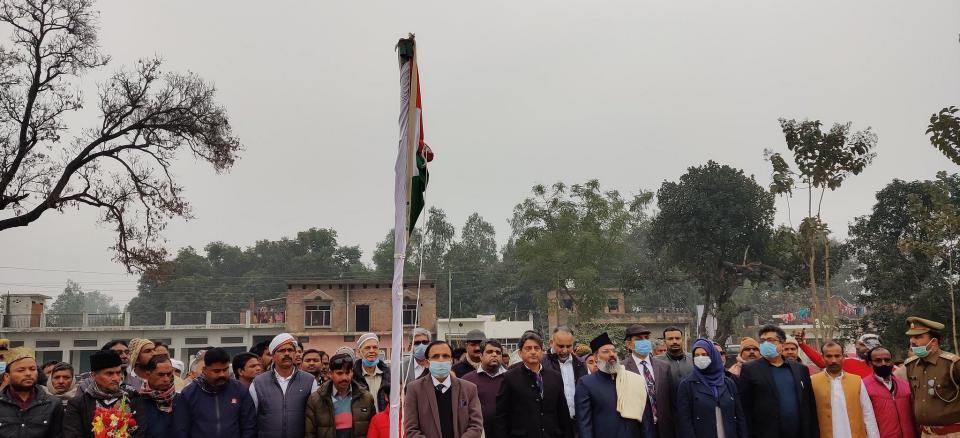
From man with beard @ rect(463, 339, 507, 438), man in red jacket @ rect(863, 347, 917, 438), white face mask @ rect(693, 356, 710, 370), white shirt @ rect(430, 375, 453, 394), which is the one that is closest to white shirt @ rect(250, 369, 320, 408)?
white shirt @ rect(430, 375, 453, 394)

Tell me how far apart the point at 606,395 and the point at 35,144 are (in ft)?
55.0

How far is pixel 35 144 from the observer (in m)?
19.2

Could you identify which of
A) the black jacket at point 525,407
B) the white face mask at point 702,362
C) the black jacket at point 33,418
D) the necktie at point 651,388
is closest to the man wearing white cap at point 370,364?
the black jacket at point 525,407

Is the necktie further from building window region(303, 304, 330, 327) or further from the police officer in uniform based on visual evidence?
building window region(303, 304, 330, 327)

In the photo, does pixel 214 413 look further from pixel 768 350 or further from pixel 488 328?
pixel 488 328

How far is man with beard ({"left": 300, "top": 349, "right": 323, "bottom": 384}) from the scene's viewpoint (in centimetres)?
852

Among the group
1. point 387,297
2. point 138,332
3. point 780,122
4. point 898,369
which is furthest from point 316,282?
point 898,369

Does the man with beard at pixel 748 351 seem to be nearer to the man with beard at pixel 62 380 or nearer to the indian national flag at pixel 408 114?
the indian national flag at pixel 408 114

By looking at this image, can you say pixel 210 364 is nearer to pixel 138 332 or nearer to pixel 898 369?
pixel 898 369

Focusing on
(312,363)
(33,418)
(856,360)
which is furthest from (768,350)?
(33,418)

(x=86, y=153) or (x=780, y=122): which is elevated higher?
(x=780, y=122)

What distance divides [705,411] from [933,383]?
2365 millimetres

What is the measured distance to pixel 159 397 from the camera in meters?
6.70

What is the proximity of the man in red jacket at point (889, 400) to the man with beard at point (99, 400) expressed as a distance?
22.9ft
